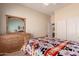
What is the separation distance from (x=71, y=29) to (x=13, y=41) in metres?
0.79

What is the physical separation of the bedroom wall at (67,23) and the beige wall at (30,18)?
0.59ft

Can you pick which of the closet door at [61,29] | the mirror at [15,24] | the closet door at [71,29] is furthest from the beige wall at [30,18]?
the closet door at [71,29]

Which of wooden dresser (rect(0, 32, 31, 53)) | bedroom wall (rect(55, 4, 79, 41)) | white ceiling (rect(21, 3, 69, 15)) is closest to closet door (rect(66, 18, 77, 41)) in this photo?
bedroom wall (rect(55, 4, 79, 41))

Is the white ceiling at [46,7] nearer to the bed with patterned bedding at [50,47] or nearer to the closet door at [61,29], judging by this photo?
the closet door at [61,29]

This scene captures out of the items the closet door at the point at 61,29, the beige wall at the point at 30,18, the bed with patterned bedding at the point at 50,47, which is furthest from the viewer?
the closet door at the point at 61,29

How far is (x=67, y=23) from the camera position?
1.38 metres

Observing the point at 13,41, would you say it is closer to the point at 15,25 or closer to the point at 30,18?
the point at 15,25

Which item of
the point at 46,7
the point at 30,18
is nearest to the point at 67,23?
the point at 46,7

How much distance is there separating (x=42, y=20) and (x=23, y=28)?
0.28 m

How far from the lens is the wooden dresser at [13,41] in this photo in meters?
1.29

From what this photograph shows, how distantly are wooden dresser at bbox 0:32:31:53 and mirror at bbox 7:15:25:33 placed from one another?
57mm

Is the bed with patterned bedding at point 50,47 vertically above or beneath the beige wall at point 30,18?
beneath

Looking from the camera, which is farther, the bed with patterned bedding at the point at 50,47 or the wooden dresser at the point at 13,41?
the wooden dresser at the point at 13,41

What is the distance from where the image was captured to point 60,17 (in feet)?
4.69
